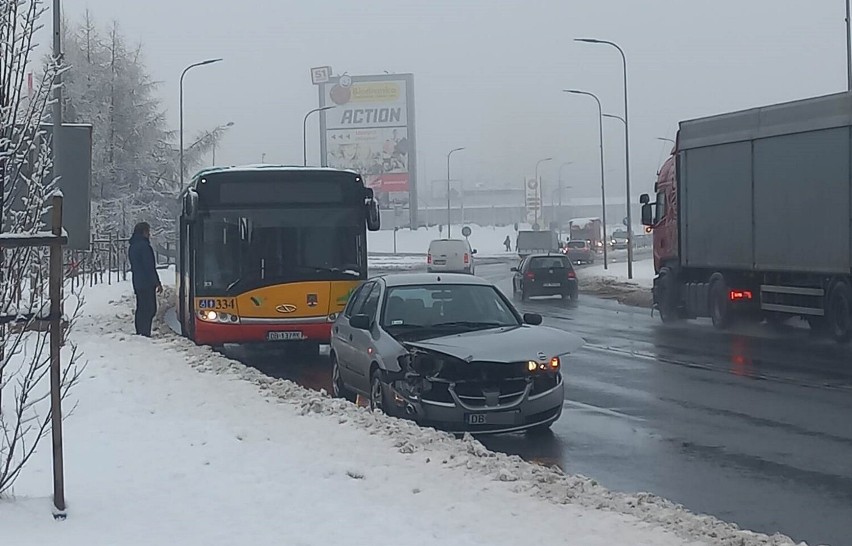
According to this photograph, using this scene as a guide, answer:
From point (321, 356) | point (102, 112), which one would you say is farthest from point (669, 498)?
point (102, 112)

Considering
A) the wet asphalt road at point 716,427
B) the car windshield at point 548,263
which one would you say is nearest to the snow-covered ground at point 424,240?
the car windshield at point 548,263

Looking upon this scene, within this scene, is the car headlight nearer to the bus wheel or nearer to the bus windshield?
the bus windshield

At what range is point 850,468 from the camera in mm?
9891

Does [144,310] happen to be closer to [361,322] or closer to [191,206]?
[191,206]

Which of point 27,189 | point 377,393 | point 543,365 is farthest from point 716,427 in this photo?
point 27,189

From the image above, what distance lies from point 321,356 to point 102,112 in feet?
134

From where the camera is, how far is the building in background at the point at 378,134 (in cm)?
10906

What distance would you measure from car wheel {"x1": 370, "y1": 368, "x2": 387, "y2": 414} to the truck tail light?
1486 centimetres

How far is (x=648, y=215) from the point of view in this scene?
29531 mm

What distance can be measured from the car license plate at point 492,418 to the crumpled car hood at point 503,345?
50cm

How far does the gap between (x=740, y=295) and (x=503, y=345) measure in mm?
15272

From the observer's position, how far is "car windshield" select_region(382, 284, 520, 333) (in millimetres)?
12516

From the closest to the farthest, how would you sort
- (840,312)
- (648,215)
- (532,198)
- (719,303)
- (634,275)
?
(840,312)
(719,303)
(648,215)
(634,275)
(532,198)

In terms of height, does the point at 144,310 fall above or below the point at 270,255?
below
